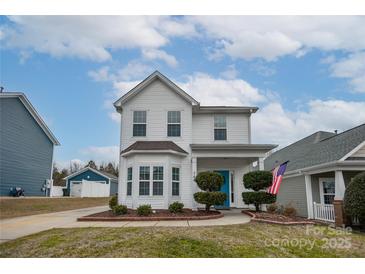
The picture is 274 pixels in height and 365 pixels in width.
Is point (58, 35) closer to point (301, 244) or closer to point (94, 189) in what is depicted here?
point (301, 244)

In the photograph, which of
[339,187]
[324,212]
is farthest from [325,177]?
[339,187]

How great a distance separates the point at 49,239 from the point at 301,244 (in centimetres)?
687

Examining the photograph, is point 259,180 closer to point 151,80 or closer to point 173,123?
point 173,123

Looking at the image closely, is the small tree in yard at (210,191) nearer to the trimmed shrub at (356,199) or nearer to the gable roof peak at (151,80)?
the gable roof peak at (151,80)

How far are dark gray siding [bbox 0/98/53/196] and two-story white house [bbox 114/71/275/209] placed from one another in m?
9.11

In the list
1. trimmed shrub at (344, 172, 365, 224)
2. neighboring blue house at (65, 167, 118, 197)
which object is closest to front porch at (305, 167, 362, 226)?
trimmed shrub at (344, 172, 365, 224)

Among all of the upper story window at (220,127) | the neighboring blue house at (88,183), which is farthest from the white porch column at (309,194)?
the neighboring blue house at (88,183)

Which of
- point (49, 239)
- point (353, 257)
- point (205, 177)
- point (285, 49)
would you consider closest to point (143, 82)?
point (205, 177)

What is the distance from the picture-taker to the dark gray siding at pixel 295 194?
14.7 m

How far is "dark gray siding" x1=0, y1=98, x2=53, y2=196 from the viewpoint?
63.0 feet

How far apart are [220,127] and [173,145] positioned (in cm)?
340

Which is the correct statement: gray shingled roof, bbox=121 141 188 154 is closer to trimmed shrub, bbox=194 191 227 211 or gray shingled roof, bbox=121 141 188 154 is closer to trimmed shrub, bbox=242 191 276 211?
trimmed shrub, bbox=194 191 227 211

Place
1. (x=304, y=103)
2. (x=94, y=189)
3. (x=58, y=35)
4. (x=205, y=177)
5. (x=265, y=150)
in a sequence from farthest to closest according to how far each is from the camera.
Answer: (x=94, y=189) → (x=304, y=103) → (x=265, y=150) → (x=205, y=177) → (x=58, y=35)

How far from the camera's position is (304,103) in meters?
21.5
